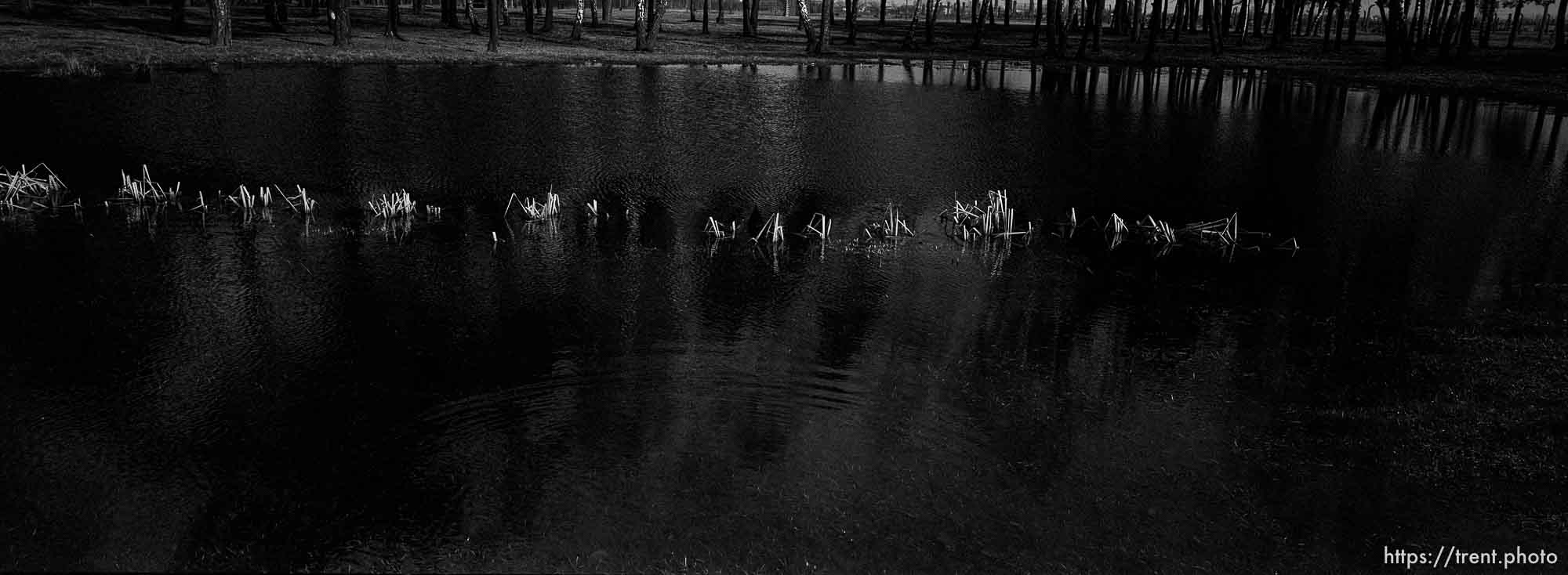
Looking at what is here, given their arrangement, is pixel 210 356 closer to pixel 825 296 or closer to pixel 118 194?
pixel 825 296

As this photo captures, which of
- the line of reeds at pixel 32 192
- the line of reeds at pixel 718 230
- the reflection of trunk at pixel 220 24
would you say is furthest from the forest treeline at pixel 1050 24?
the line of reeds at pixel 718 230

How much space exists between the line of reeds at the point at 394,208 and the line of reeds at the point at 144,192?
8.83ft

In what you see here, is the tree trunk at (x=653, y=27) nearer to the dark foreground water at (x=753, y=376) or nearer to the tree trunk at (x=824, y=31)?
the tree trunk at (x=824, y=31)

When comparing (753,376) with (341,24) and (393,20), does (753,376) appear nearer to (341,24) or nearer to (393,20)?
(341,24)

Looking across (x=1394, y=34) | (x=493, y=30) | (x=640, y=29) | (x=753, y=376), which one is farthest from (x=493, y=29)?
(x=1394, y=34)

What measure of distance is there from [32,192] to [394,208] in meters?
4.98

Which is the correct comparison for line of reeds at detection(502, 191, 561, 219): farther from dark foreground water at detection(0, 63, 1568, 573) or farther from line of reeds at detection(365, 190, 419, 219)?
line of reeds at detection(365, 190, 419, 219)

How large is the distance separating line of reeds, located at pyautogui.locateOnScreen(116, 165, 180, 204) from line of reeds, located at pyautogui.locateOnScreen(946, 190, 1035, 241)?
34.0 feet

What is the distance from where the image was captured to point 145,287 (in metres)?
10.2

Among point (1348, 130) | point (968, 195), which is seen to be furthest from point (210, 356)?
point (1348, 130)

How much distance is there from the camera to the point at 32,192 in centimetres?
1395

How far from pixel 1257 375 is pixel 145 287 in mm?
10252

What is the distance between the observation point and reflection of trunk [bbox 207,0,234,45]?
36.2 m

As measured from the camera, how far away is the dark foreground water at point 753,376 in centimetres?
594
